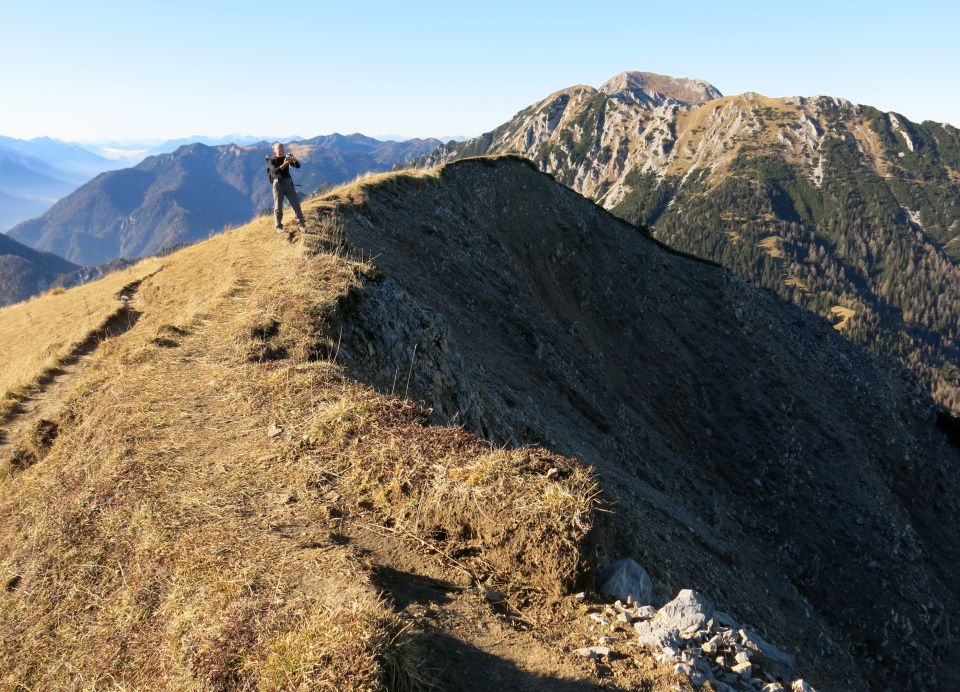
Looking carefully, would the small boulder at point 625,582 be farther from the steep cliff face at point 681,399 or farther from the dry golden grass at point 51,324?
the dry golden grass at point 51,324

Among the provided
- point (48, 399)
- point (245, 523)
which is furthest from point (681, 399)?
point (245, 523)

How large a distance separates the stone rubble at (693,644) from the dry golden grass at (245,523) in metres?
0.79

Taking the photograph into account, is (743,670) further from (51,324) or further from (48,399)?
(51,324)

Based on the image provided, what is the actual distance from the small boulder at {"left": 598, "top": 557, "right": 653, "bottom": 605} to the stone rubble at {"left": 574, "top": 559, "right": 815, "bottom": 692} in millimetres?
13

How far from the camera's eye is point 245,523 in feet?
26.0

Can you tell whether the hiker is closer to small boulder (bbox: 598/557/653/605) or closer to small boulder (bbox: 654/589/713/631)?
small boulder (bbox: 598/557/653/605)

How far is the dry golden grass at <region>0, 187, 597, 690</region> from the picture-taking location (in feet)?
18.5

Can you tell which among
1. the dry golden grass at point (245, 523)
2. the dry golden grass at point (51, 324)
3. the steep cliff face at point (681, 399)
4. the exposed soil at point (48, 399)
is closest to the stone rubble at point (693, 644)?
the dry golden grass at point (245, 523)

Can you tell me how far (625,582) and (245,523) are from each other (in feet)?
17.7

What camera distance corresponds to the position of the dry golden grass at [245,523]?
564cm

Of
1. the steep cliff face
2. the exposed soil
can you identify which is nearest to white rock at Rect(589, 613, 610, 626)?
the steep cliff face

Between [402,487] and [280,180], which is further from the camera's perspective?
[280,180]

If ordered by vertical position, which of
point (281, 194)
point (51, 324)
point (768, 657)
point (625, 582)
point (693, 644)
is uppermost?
point (281, 194)

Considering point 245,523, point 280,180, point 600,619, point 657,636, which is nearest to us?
point 657,636
